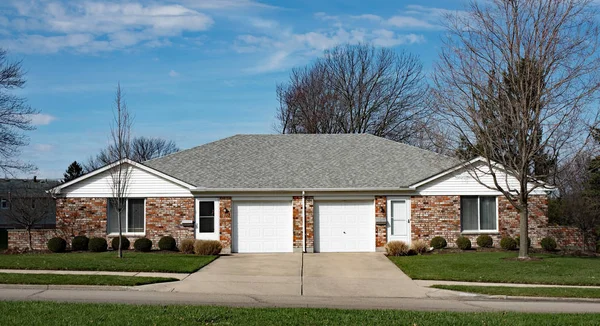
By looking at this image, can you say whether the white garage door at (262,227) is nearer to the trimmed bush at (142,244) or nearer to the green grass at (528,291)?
the trimmed bush at (142,244)

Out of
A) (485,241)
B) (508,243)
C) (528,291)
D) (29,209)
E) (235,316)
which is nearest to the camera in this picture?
(235,316)

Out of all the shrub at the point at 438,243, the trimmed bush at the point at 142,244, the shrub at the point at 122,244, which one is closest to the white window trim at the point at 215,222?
the trimmed bush at the point at 142,244

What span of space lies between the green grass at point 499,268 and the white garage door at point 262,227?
17.6ft

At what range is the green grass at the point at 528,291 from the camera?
1603cm

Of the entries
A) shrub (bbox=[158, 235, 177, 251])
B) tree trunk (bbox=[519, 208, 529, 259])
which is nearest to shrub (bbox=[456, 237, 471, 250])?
tree trunk (bbox=[519, 208, 529, 259])

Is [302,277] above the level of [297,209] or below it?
below

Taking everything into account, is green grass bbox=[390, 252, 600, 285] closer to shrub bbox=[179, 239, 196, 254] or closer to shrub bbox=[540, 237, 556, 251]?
shrub bbox=[540, 237, 556, 251]

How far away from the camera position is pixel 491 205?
27.8 meters

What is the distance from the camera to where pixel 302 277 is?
19.9 metres

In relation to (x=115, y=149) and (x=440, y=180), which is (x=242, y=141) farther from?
(x=440, y=180)

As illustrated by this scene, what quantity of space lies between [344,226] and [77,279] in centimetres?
1342

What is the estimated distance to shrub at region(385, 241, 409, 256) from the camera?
83.3 feet

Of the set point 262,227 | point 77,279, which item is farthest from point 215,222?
point 77,279

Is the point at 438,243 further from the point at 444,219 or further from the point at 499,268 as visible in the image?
the point at 499,268
